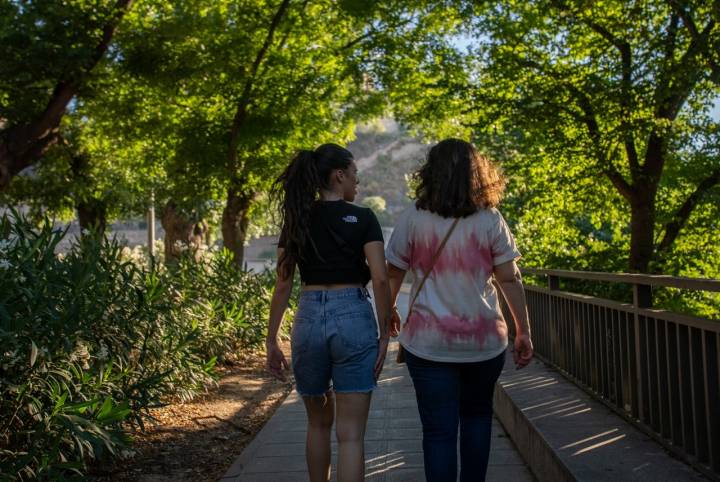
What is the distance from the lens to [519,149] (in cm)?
1444

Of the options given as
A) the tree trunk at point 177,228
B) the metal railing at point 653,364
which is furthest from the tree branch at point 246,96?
the tree trunk at point 177,228

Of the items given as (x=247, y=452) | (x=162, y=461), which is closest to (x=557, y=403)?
(x=247, y=452)

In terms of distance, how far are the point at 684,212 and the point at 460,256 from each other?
10855mm

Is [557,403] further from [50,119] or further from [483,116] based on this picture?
[50,119]

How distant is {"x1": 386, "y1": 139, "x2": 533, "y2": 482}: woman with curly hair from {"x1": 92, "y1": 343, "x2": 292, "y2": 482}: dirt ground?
107 inches

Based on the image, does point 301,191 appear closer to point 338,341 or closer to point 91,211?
point 338,341

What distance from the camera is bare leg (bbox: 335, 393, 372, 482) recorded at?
12.6 feet

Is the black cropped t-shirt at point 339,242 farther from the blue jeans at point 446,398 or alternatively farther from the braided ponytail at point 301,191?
the blue jeans at point 446,398

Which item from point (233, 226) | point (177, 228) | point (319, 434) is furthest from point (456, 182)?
point (177, 228)

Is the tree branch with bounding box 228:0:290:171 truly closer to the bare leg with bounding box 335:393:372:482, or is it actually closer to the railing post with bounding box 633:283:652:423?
the railing post with bounding box 633:283:652:423

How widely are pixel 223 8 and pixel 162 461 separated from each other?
12244mm

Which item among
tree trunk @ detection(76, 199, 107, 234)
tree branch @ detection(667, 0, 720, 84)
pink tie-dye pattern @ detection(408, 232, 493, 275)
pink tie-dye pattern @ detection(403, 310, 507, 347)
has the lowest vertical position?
pink tie-dye pattern @ detection(403, 310, 507, 347)

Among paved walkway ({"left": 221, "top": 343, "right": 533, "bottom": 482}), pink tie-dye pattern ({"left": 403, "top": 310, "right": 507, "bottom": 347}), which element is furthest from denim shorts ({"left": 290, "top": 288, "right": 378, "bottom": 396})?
paved walkway ({"left": 221, "top": 343, "right": 533, "bottom": 482})

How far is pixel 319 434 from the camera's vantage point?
4.02m
